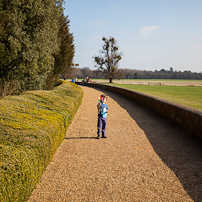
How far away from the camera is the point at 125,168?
15.3 ft

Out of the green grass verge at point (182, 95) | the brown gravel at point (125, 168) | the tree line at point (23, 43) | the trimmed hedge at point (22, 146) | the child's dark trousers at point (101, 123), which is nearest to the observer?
the trimmed hedge at point (22, 146)

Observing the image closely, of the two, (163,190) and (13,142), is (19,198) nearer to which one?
(13,142)

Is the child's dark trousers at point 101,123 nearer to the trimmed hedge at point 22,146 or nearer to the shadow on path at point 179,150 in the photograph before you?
the trimmed hedge at point 22,146

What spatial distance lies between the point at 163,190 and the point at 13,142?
3.07 meters

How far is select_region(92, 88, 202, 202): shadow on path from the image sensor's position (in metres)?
4.13

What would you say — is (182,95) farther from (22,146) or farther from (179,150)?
(22,146)

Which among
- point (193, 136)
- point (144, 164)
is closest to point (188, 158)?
point (144, 164)

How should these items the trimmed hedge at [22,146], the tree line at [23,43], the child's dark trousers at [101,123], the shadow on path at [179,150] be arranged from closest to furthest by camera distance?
the trimmed hedge at [22,146] → the shadow on path at [179,150] → the child's dark trousers at [101,123] → the tree line at [23,43]

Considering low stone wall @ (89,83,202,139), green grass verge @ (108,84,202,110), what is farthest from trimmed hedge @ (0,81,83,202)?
green grass verge @ (108,84,202,110)

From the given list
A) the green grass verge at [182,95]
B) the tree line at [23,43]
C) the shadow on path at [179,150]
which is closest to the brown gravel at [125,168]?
the shadow on path at [179,150]

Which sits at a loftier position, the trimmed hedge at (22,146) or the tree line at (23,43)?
the tree line at (23,43)

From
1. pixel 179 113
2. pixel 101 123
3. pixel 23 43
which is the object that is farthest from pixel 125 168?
pixel 23 43

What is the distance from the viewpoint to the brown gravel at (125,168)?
3676mm

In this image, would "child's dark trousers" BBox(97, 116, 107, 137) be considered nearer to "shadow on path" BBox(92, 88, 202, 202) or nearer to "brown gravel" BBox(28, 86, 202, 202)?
"brown gravel" BBox(28, 86, 202, 202)
